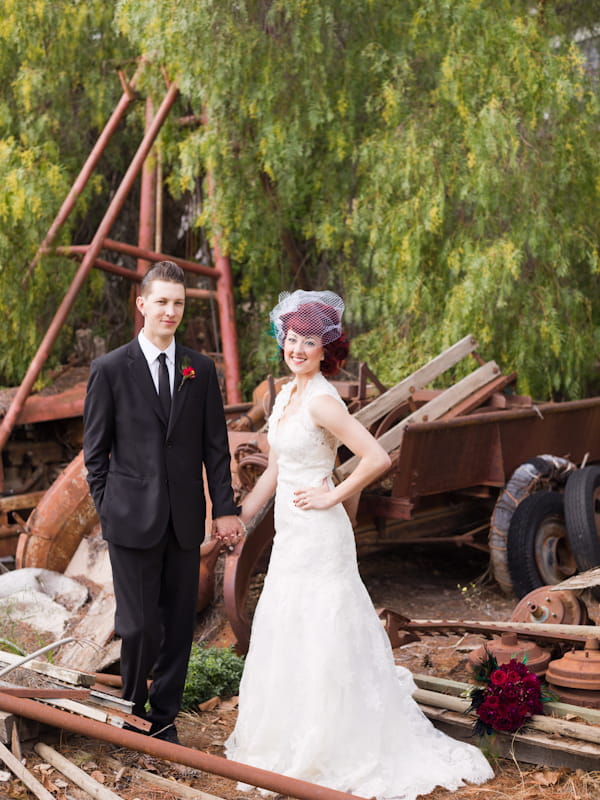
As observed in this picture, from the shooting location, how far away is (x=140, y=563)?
397 centimetres

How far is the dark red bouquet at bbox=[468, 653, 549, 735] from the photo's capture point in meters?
4.05

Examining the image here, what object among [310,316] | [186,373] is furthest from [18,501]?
[310,316]

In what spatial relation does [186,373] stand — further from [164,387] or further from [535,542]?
[535,542]

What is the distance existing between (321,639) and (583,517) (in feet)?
11.0

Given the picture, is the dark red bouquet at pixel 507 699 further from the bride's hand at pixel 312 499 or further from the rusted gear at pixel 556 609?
the bride's hand at pixel 312 499

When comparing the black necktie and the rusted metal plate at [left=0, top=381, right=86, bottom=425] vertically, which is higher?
the black necktie

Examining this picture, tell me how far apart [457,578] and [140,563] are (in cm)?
454

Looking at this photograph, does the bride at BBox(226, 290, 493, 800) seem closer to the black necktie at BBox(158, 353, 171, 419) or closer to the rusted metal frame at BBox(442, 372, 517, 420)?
the black necktie at BBox(158, 353, 171, 419)

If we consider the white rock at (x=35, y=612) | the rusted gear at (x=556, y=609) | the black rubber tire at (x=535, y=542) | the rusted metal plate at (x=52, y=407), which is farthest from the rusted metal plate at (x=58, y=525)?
the rusted gear at (x=556, y=609)

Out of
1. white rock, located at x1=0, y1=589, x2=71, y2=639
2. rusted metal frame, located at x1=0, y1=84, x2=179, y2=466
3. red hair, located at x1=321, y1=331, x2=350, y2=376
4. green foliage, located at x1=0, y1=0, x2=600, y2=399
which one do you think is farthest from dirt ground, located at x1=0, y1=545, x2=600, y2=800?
rusted metal frame, located at x1=0, y1=84, x2=179, y2=466

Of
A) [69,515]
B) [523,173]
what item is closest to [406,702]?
[69,515]

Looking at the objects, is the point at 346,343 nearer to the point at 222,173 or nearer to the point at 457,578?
the point at 457,578

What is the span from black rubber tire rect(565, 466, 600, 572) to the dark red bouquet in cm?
250

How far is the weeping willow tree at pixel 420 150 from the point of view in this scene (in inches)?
322
